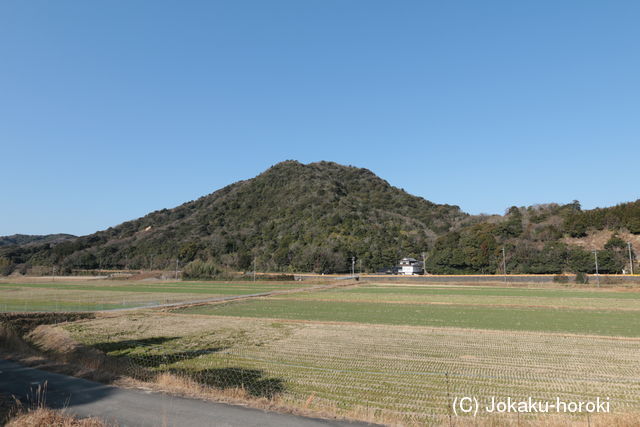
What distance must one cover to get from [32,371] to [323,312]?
2358cm

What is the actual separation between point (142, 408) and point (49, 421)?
1.82 metres

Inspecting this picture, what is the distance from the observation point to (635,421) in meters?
7.35

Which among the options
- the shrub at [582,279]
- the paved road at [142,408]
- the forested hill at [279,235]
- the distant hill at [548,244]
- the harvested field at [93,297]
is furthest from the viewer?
the forested hill at [279,235]

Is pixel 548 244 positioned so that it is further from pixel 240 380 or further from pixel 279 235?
pixel 240 380

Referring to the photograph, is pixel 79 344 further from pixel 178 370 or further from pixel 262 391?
pixel 262 391

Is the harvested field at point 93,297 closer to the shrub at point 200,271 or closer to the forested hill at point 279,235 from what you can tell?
the shrub at point 200,271

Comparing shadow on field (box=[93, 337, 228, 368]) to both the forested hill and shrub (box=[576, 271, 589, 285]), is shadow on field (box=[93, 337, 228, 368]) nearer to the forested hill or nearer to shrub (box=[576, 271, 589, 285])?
shrub (box=[576, 271, 589, 285])

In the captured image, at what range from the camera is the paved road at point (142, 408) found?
7875mm

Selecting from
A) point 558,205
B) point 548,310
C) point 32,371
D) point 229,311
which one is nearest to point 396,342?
point 32,371

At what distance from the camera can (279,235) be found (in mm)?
144250

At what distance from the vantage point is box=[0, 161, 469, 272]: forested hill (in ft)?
398

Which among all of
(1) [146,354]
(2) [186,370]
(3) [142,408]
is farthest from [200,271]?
(3) [142,408]

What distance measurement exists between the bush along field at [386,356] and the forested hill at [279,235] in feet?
A: 270

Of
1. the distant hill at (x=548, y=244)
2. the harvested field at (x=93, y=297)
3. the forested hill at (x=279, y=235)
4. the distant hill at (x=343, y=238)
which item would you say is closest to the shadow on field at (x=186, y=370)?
the harvested field at (x=93, y=297)
